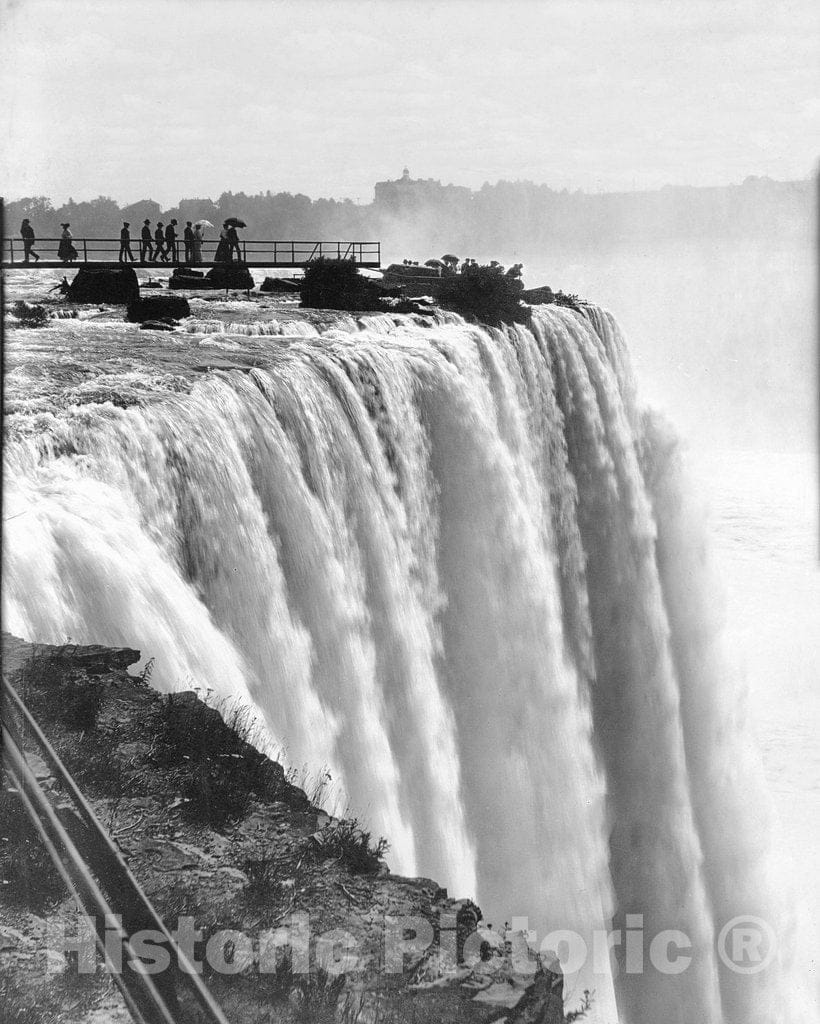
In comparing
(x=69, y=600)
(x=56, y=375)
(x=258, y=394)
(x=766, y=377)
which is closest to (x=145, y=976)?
(x=69, y=600)

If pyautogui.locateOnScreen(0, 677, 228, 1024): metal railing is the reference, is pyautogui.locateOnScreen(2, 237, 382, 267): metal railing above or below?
above

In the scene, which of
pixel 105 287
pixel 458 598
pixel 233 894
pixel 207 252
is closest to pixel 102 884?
pixel 233 894

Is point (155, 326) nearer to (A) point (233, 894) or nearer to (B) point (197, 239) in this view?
(A) point (233, 894)

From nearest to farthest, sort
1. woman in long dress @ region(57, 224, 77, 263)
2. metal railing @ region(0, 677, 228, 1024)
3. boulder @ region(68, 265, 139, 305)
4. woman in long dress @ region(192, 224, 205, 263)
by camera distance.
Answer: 1. metal railing @ region(0, 677, 228, 1024)
2. boulder @ region(68, 265, 139, 305)
3. woman in long dress @ region(57, 224, 77, 263)
4. woman in long dress @ region(192, 224, 205, 263)

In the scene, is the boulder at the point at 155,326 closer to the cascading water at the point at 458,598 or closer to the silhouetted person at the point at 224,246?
the cascading water at the point at 458,598

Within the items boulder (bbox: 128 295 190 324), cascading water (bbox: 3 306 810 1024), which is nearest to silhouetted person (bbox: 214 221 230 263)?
cascading water (bbox: 3 306 810 1024)

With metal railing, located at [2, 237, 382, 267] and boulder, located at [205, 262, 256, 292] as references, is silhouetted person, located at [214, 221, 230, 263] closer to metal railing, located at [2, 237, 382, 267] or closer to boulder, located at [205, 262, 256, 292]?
metal railing, located at [2, 237, 382, 267]

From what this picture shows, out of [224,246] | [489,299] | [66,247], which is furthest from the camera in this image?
[224,246]
